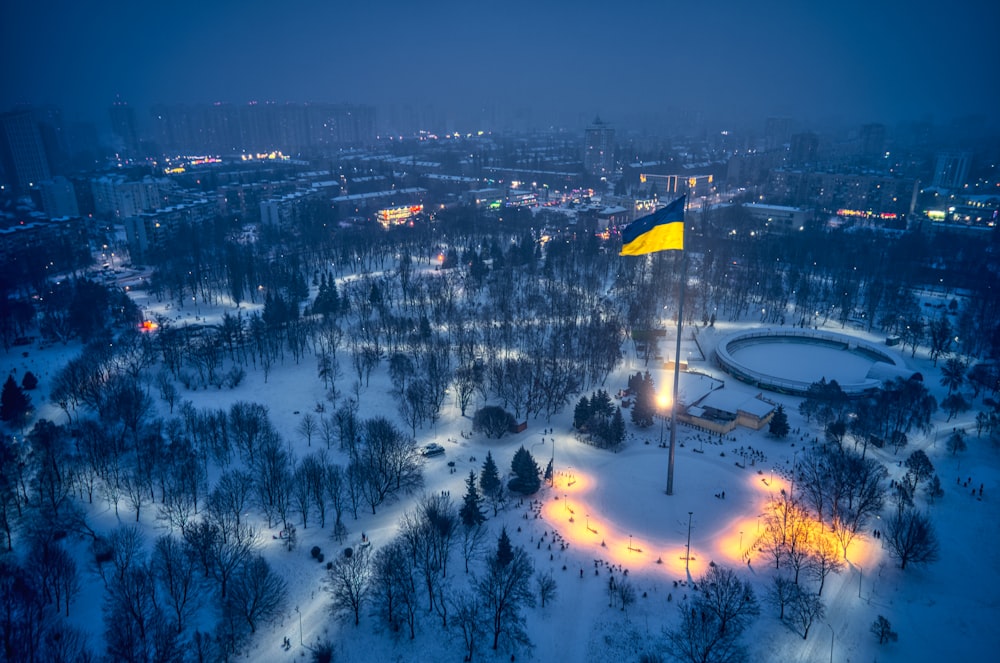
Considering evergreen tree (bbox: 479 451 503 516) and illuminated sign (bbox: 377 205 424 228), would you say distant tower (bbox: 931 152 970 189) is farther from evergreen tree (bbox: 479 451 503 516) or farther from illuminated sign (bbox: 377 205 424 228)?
evergreen tree (bbox: 479 451 503 516)

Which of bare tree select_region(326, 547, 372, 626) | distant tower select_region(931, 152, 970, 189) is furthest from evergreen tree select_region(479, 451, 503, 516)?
distant tower select_region(931, 152, 970, 189)

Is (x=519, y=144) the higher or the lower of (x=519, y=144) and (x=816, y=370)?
the higher

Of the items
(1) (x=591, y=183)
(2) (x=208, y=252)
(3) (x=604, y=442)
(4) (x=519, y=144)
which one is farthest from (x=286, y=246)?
(4) (x=519, y=144)

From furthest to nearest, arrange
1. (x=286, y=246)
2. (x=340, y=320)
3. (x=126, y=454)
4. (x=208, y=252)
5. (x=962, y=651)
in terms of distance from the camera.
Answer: (x=286, y=246) → (x=208, y=252) → (x=340, y=320) → (x=126, y=454) → (x=962, y=651)

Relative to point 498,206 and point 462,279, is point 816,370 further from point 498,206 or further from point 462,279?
point 498,206

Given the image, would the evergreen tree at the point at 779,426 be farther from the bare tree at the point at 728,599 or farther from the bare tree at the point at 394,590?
the bare tree at the point at 394,590

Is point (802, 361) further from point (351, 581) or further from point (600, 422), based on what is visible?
point (351, 581)
